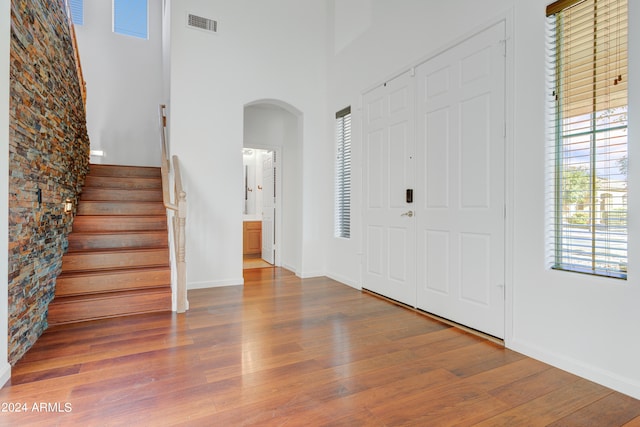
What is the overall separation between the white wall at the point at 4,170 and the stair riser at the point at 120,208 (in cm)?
225

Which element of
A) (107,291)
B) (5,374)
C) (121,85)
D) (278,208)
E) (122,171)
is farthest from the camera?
(121,85)

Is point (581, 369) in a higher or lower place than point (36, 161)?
lower

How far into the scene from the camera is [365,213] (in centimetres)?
416

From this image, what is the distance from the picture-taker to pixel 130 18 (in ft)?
21.0

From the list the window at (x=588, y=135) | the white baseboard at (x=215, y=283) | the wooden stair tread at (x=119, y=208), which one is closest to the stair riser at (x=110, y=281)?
the white baseboard at (x=215, y=283)

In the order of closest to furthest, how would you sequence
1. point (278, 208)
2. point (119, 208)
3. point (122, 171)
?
point (119, 208)
point (122, 171)
point (278, 208)

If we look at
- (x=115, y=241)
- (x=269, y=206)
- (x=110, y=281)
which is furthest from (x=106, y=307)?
(x=269, y=206)

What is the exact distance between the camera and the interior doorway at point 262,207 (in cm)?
590

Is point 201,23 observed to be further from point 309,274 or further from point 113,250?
point 309,274

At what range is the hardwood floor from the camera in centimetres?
166

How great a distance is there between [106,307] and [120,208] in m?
1.53

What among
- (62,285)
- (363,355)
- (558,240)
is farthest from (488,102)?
(62,285)

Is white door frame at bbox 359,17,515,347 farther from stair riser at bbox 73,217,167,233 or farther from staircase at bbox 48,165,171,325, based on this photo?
stair riser at bbox 73,217,167,233

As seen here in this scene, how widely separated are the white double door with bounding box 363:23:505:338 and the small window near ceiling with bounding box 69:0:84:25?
18.6ft
